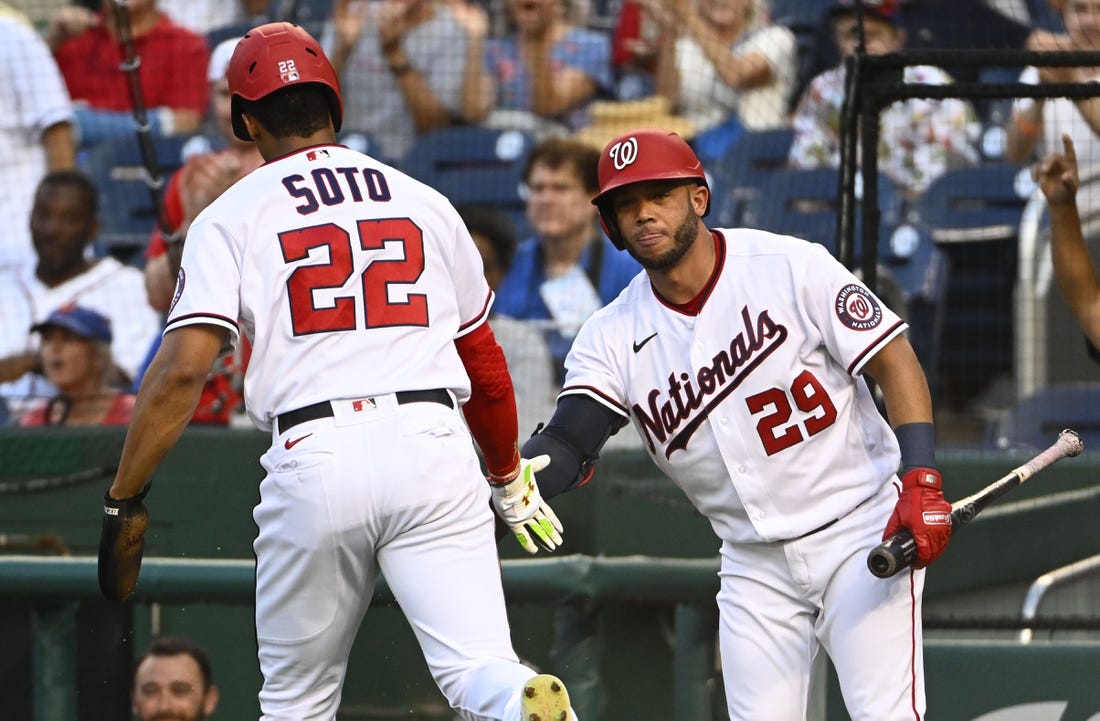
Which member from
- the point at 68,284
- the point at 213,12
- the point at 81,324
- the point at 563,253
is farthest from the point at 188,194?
the point at 213,12

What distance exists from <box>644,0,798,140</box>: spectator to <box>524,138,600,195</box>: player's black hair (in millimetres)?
1028

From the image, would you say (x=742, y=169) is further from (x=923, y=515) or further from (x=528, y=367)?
(x=923, y=515)

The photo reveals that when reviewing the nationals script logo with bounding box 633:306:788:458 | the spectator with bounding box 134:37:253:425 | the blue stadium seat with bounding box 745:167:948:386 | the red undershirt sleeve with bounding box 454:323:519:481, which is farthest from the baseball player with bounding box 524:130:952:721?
the spectator with bounding box 134:37:253:425

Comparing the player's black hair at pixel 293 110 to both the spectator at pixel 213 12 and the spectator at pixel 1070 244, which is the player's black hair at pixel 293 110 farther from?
the spectator at pixel 213 12

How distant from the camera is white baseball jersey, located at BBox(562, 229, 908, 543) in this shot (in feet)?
11.7

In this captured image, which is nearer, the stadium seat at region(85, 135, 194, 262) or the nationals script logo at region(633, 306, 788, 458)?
the nationals script logo at region(633, 306, 788, 458)

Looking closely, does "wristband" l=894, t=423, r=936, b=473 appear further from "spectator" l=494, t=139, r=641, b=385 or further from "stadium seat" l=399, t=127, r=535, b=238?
"stadium seat" l=399, t=127, r=535, b=238

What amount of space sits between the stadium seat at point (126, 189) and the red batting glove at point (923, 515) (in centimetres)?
486

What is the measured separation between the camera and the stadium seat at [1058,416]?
17.6 ft

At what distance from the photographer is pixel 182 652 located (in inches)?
175

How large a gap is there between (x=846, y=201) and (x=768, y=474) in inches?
55.0

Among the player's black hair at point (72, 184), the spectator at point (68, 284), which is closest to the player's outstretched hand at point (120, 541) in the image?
the spectator at point (68, 284)

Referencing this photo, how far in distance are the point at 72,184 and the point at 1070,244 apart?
4418 mm

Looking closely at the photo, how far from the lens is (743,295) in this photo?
11.9ft
